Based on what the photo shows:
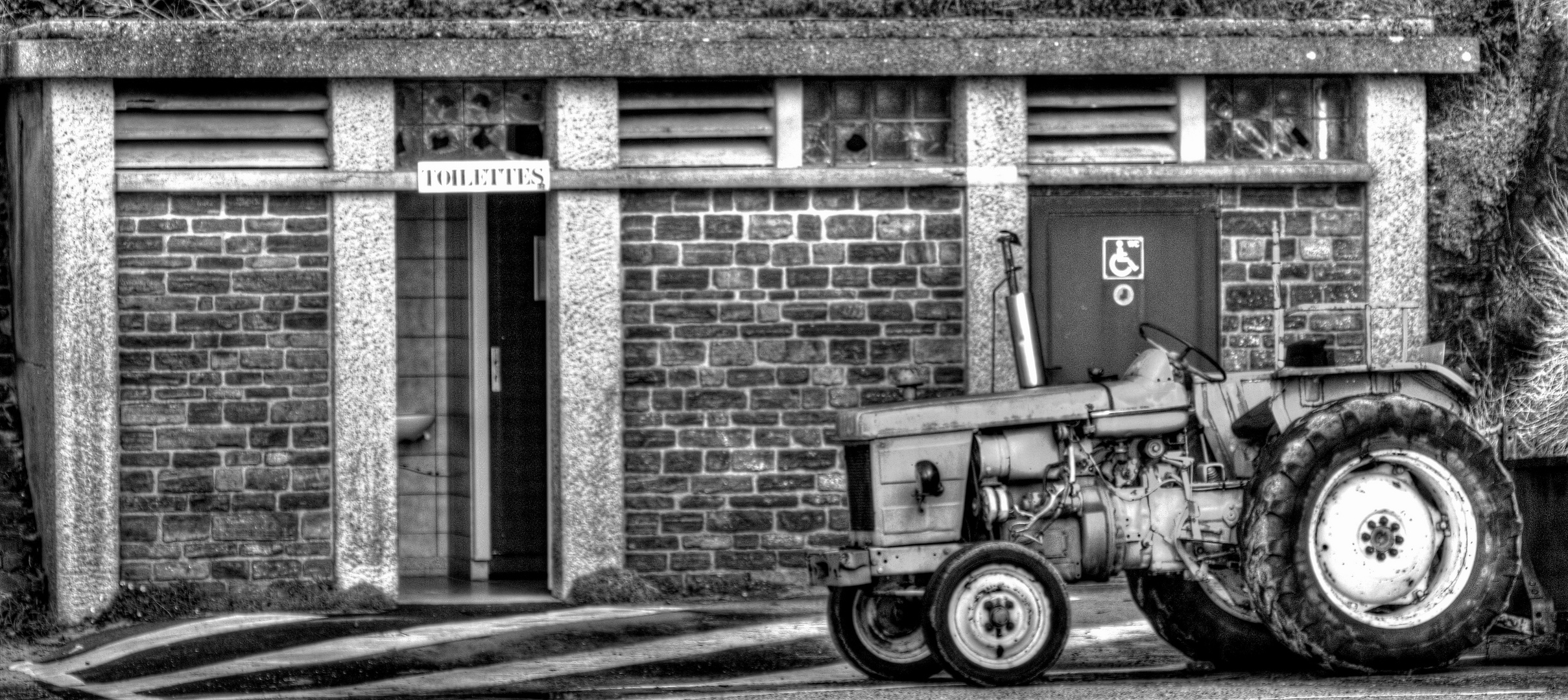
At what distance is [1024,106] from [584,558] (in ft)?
11.5

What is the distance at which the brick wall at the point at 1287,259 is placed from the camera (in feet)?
41.3

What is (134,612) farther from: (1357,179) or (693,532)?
(1357,179)

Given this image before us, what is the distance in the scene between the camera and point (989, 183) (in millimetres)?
12320

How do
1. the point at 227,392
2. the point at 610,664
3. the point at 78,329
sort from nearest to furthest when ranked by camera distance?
the point at 610,664
the point at 78,329
the point at 227,392

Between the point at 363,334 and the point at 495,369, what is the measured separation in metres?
1.55

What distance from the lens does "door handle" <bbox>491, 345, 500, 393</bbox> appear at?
1352cm

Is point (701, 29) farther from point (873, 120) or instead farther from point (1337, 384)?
point (1337, 384)

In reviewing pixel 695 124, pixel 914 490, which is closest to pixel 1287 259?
pixel 695 124

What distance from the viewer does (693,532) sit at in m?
12.4

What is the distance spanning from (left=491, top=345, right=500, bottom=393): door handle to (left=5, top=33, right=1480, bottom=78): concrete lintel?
2043 mm

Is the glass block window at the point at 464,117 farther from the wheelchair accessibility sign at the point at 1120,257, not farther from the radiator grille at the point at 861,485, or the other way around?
the radiator grille at the point at 861,485

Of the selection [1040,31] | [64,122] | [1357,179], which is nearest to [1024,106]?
[1040,31]

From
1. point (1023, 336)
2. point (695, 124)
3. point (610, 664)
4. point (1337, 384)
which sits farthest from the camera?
point (695, 124)

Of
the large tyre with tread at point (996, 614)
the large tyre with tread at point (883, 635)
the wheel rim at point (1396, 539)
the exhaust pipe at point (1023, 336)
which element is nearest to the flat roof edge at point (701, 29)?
the exhaust pipe at point (1023, 336)
